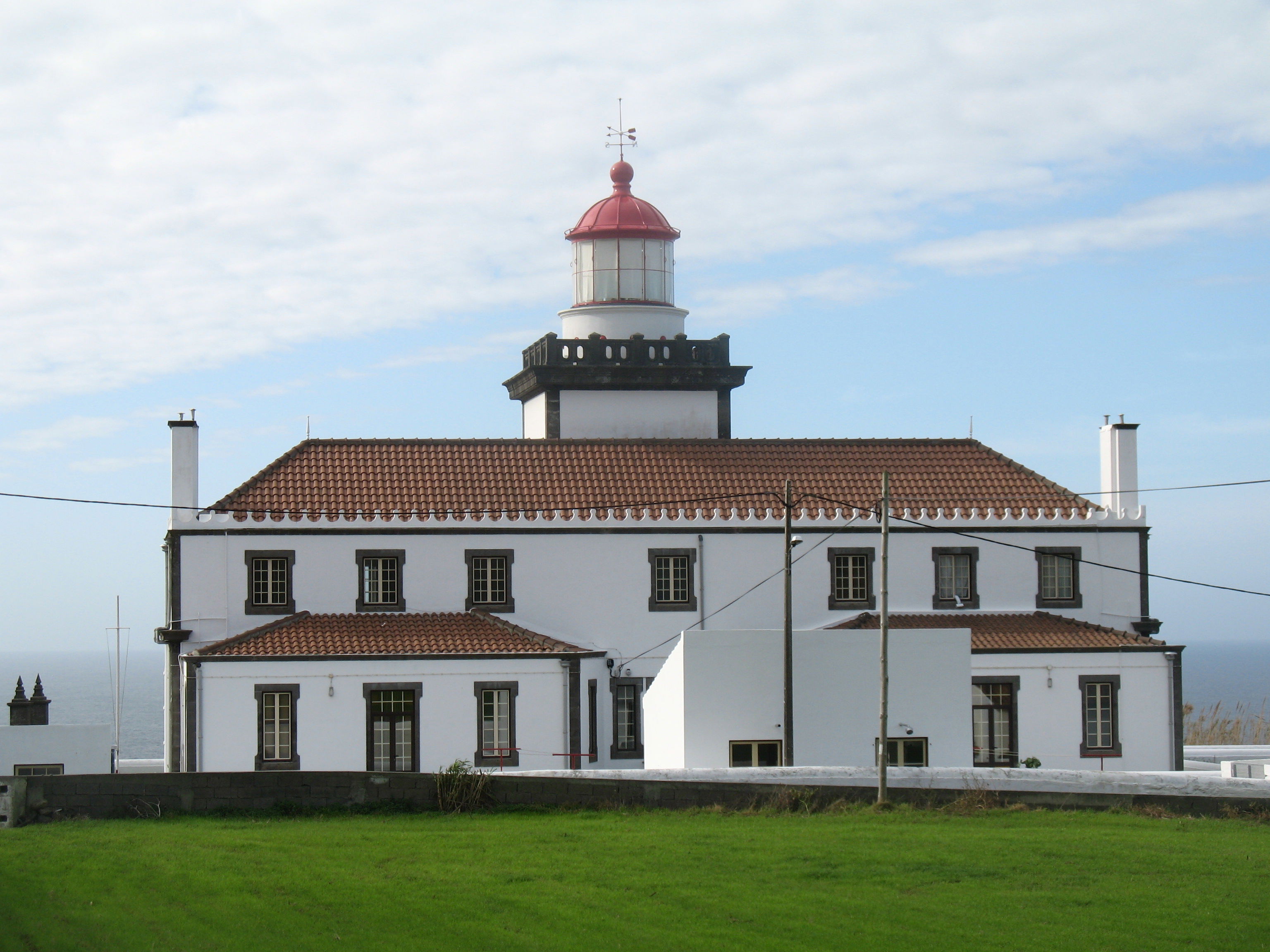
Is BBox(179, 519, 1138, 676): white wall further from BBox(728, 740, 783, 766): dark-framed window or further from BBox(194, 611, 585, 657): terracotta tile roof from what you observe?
BBox(728, 740, 783, 766): dark-framed window

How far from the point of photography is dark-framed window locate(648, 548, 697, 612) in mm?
34219

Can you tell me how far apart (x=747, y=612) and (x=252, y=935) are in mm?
20080

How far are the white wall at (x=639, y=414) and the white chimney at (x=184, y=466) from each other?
9.08m

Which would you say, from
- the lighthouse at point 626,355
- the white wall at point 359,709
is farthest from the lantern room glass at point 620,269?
the white wall at point 359,709

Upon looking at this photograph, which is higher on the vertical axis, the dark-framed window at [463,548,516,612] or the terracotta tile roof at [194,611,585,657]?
the dark-framed window at [463,548,516,612]

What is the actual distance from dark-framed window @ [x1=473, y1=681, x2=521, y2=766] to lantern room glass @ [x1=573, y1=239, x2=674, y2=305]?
1240 cm

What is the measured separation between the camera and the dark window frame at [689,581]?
3419cm

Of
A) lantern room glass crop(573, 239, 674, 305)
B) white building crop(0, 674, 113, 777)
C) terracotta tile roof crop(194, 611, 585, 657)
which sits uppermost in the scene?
lantern room glass crop(573, 239, 674, 305)

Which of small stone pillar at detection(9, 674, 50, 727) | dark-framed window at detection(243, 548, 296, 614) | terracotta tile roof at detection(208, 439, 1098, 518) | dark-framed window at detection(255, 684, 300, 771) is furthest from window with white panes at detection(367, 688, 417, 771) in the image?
small stone pillar at detection(9, 674, 50, 727)

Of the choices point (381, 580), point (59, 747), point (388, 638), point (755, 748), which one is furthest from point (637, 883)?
point (59, 747)

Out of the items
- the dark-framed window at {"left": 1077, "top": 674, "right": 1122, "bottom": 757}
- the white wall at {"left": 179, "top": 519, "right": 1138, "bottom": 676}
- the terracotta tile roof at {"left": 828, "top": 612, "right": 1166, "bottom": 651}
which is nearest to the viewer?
the dark-framed window at {"left": 1077, "top": 674, "right": 1122, "bottom": 757}

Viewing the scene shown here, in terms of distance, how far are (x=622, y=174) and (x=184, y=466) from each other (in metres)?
13.7

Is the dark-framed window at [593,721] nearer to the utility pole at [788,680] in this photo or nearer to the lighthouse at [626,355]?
the utility pole at [788,680]

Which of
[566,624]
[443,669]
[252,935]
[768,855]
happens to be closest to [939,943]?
[768,855]
